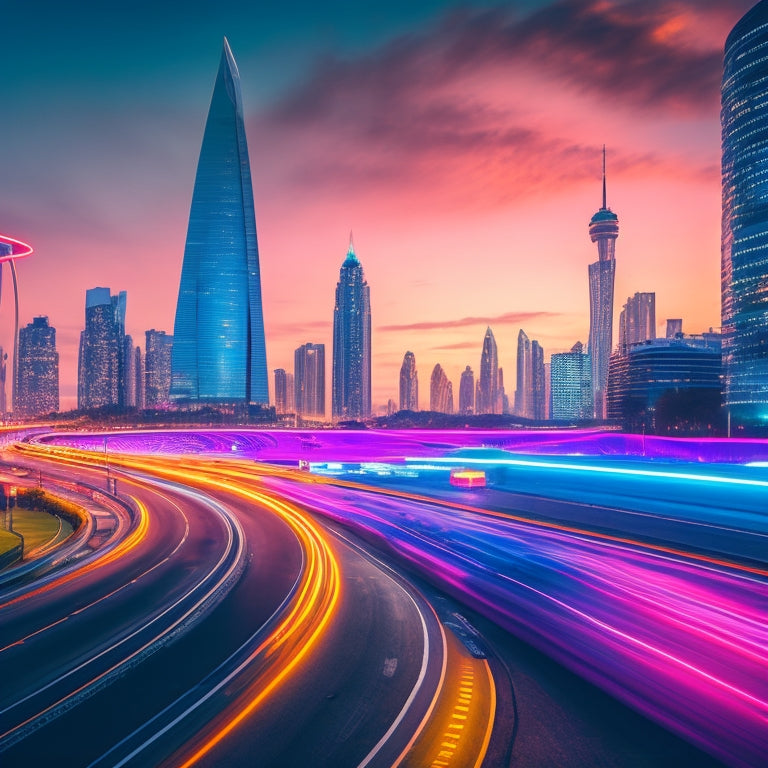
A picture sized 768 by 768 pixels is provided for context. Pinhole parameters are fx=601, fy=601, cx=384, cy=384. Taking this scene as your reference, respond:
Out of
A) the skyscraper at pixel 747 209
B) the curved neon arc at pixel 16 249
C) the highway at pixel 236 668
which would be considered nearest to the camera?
the highway at pixel 236 668

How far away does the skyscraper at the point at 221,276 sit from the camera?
179500mm

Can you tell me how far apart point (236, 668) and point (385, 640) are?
4609 millimetres

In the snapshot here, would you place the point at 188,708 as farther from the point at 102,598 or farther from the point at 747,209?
the point at 747,209

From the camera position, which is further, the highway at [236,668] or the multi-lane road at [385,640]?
the multi-lane road at [385,640]

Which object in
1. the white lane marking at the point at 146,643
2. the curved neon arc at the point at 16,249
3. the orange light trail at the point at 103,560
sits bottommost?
the orange light trail at the point at 103,560

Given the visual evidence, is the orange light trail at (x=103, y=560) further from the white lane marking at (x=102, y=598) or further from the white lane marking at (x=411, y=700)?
the white lane marking at (x=411, y=700)

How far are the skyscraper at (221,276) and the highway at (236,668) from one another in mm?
160214

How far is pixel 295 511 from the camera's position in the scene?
151 ft

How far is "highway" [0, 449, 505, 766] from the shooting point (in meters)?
12.5

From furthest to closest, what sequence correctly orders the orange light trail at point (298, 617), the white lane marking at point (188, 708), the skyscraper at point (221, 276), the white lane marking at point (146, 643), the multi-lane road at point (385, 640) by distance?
1. the skyscraper at point (221, 276)
2. the white lane marking at point (146, 643)
3. the orange light trail at point (298, 617)
4. the multi-lane road at point (385, 640)
5. the white lane marking at point (188, 708)

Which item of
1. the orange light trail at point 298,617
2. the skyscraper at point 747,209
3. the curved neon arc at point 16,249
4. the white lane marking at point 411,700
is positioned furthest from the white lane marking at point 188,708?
the skyscraper at point 747,209

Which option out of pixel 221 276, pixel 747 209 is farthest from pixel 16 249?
pixel 221 276

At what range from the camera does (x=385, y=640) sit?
1859 cm

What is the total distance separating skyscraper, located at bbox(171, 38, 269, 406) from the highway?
160214 mm
